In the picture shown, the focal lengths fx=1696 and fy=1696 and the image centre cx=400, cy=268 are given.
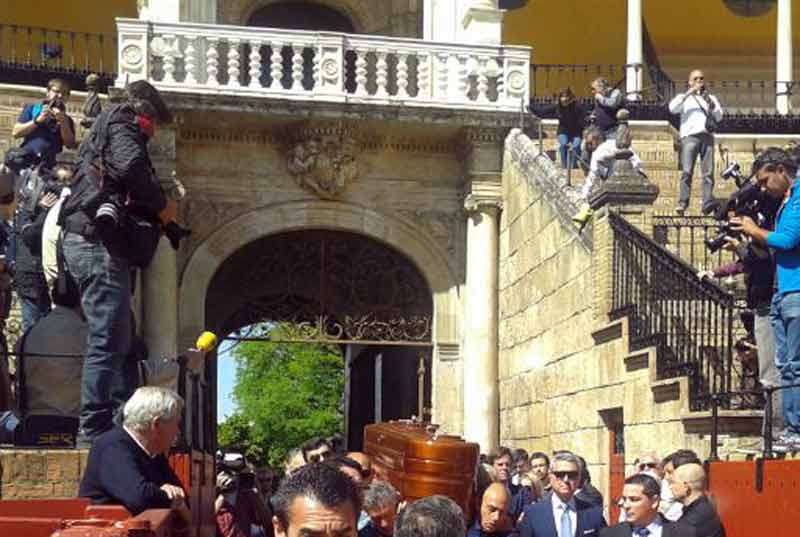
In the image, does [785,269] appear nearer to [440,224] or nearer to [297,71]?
[297,71]

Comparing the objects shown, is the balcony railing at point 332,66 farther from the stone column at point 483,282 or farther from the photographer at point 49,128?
the photographer at point 49,128

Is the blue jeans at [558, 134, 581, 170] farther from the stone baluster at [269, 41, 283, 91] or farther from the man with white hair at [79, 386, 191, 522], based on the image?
the man with white hair at [79, 386, 191, 522]

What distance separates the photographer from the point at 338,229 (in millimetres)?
23156

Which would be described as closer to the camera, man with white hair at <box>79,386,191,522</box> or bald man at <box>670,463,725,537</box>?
man with white hair at <box>79,386,191,522</box>

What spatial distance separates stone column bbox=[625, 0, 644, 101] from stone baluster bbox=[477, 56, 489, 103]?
453 cm

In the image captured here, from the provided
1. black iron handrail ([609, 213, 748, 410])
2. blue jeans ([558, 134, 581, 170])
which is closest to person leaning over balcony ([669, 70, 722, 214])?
blue jeans ([558, 134, 581, 170])

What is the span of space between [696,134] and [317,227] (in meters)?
5.27

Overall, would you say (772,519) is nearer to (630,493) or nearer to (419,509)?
(630,493)

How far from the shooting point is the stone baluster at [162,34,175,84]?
21828 mm

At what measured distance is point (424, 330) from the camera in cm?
2352

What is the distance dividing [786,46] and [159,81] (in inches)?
452

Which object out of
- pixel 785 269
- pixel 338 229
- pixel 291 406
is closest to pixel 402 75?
pixel 338 229

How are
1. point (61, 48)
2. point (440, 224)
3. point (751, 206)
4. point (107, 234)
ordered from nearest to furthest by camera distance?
1. point (107, 234)
2. point (751, 206)
3. point (440, 224)
4. point (61, 48)

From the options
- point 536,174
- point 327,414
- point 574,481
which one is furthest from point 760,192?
point 327,414
